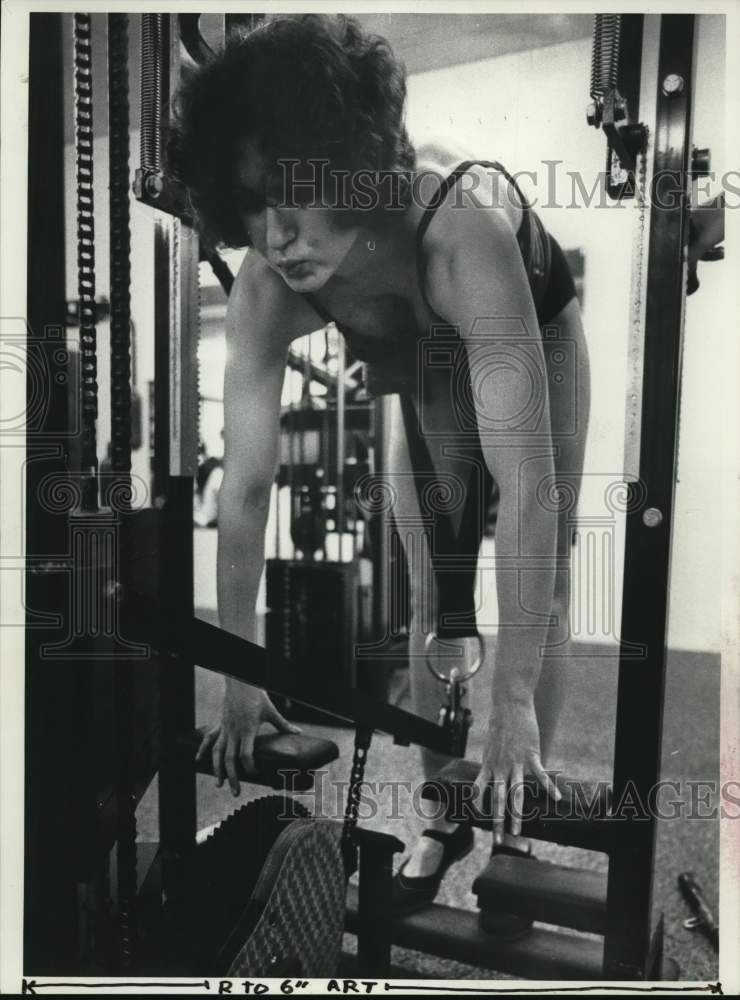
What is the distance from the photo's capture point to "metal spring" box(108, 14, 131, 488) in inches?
29.5

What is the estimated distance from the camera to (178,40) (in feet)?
2.53

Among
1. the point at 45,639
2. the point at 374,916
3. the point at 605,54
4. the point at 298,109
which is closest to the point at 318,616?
the point at 374,916

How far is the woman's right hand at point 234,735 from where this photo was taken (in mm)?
853

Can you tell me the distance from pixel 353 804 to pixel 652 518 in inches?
19.6

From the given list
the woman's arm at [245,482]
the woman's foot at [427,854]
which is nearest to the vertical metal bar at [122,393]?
the woman's arm at [245,482]

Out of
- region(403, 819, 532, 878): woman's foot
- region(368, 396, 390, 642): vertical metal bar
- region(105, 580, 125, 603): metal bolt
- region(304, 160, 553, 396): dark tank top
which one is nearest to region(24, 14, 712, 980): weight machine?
region(105, 580, 125, 603): metal bolt

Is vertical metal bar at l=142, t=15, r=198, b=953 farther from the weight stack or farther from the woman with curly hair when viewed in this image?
the weight stack

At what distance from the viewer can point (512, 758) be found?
815 mm

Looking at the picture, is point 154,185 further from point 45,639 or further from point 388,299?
point 45,639

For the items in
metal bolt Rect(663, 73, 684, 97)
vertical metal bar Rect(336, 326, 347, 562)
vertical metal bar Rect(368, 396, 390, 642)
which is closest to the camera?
metal bolt Rect(663, 73, 684, 97)

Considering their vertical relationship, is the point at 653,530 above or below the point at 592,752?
above

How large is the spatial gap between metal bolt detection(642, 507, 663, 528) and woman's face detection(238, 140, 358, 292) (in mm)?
446

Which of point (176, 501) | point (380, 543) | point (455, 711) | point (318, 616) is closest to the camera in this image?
point (176, 501)

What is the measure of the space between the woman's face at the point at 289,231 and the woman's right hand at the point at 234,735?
501 millimetres
